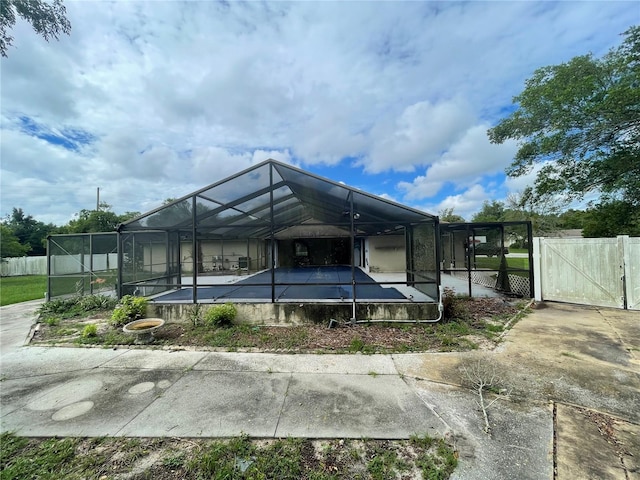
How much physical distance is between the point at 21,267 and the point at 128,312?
2483 centimetres

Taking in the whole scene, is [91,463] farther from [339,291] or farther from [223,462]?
[339,291]

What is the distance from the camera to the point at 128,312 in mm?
6168

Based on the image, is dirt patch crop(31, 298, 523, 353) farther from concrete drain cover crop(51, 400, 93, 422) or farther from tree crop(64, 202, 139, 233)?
tree crop(64, 202, 139, 233)

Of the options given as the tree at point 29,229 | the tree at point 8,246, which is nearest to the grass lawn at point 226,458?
the tree at point 8,246

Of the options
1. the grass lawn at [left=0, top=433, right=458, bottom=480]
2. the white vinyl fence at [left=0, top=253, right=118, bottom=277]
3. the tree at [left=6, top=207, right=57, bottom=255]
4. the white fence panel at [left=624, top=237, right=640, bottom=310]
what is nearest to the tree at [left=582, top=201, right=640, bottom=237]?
the white fence panel at [left=624, top=237, right=640, bottom=310]

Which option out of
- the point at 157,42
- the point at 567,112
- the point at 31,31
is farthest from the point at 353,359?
the point at 567,112

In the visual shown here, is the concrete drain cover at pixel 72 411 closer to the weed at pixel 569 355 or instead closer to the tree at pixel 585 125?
the weed at pixel 569 355

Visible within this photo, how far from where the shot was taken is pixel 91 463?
90.6 inches

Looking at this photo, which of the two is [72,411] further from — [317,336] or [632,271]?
[632,271]

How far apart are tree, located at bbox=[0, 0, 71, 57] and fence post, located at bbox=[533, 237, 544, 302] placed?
1220 cm

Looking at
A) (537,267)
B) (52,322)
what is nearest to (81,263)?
(52,322)

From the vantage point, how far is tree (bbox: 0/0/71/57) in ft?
13.4

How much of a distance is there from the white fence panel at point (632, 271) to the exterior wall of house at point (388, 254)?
8.33 meters

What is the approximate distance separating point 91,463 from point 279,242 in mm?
16315
